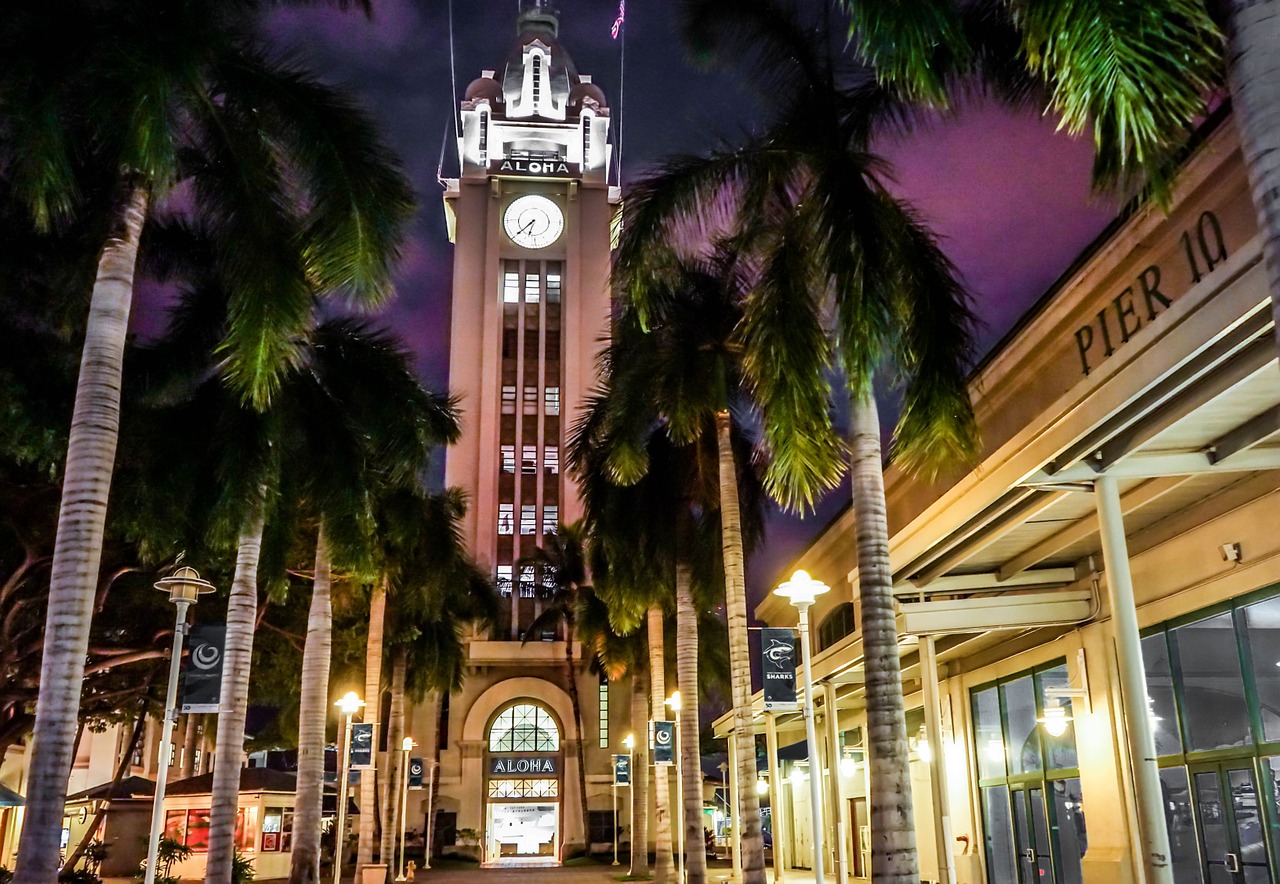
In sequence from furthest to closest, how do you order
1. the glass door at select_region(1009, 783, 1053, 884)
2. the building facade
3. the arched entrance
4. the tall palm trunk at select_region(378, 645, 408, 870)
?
the arched entrance → the tall palm trunk at select_region(378, 645, 408, 870) → the glass door at select_region(1009, 783, 1053, 884) → the building facade

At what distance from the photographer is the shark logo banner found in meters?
16.7

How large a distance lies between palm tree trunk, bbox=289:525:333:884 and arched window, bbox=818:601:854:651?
44.2ft

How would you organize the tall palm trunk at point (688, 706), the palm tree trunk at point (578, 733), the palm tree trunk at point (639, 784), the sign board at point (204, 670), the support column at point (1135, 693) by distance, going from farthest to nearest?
the palm tree trunk at point (578, 733)
the palm tree trunk at point (639, 784)
the tall palm trunk at point (688, 706)
the sign board at point (204, 670)
the support column at point (1135, 693)

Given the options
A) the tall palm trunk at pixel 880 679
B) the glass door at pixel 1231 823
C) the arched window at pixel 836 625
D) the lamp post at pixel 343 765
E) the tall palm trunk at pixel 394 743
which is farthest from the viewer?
the tall palm trunk at pixel 394 743

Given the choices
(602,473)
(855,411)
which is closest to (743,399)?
(602,473)

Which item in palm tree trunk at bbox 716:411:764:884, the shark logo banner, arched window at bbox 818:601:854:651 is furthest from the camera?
arched window at bbox 818:601:854:651

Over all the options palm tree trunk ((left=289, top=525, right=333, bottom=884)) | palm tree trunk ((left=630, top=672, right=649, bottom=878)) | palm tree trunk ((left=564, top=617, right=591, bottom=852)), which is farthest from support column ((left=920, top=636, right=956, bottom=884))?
palm tree trunk ((left=564, top=617, right=591, bottom=852))

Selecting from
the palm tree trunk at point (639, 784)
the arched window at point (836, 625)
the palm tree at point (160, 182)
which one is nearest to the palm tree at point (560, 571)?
the palm tree trunk at point (639, 784)

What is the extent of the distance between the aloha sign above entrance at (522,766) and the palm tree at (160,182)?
51.1m

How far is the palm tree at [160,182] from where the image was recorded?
11945mm

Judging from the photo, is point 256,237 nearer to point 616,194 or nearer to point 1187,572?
point 1187,572

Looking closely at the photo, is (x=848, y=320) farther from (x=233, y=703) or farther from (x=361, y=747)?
(x=361, y=747)

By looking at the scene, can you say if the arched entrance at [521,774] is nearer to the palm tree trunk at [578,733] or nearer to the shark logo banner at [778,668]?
the palm tree trunk at [578,733]

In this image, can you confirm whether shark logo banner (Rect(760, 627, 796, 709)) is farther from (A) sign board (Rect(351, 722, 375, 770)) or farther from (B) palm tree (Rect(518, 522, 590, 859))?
(B) palm tree (Rect(518, 522, 590, 859))
